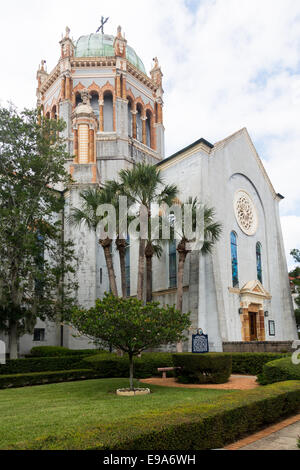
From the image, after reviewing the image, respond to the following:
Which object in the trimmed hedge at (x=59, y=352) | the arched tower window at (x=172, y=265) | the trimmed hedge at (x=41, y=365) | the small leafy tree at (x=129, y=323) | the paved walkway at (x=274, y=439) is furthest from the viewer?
the arched tower window at (x=172, y=265)

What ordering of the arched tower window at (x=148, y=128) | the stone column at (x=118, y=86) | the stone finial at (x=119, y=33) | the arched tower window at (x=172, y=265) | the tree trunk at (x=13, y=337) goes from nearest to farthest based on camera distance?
the tree trunk at (x=13, y=337)
the arched tower window at (x=172, y=265)
the stone column at (x=118, y=86)
the stone finial at (x=119, y=33)
the arched tower window at (x=148, y=128)

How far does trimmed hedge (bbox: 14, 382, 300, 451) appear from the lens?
4969 millimetres

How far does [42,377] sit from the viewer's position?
1652 centimetres

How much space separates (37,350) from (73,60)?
89.4 feet

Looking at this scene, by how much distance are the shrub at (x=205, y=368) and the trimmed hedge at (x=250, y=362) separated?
8.91 ft

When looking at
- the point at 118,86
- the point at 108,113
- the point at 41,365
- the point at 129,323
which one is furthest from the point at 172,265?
the point at 118,86

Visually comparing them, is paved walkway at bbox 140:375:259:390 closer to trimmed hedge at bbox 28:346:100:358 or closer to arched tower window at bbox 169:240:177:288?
trimmed hedge at bbox 28:346:100:358

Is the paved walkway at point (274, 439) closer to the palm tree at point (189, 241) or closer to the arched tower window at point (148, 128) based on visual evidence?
the palm tree at point (189, 241)

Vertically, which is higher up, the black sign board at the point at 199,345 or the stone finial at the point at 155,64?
the stone finial at the point at 155,64

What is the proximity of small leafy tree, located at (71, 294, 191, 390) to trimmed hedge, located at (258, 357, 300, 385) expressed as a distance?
323 centimetres

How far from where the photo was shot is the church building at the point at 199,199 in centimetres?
2302

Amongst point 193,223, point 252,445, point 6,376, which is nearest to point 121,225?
point 193,223

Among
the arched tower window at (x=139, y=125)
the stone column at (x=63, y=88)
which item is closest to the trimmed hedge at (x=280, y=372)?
the arched tower window at (x=139, y=125)
